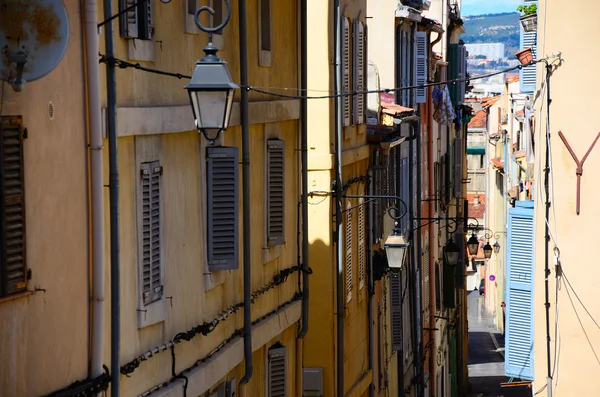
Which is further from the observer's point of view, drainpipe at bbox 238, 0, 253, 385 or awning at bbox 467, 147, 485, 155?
awning at bbox 467, 147, 485, 155

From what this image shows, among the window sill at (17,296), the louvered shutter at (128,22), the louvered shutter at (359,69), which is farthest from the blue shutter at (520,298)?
the window sill at (17,296)

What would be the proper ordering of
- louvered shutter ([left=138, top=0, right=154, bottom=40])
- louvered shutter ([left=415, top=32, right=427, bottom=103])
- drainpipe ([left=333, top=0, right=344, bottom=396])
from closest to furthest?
1. louvered shutter ([left=138, top=0, right=154, bottom=40])
2. drainpipe ([left=333, top=0, right=344, bottom=396])
3. louvered shutter ([left=415, top=32, right=427, bottom=103])

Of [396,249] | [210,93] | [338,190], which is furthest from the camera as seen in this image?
[338,190]

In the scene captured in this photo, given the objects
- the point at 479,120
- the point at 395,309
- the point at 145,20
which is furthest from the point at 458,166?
the point at 145,20

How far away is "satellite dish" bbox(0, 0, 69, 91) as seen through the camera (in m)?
7.27

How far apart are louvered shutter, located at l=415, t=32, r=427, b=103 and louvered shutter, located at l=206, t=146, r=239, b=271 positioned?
2074cm

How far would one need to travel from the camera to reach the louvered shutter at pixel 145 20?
34.0 feet

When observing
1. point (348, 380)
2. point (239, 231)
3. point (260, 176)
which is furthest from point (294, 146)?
point (348, 380)

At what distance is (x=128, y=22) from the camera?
10000 mm

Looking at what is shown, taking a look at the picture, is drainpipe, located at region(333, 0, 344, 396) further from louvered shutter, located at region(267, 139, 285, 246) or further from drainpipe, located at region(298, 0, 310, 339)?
louvered shutter, located at region(267, 139, 285, 246)

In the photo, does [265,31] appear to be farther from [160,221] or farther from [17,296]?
[17,296]

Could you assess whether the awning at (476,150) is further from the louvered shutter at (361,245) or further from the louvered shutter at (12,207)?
the louvered shutter at (12,207)

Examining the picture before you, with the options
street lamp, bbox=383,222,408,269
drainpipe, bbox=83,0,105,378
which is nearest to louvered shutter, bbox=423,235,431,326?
street lamp, bbox=383,222,408,269

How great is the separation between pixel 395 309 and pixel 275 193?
12.6 meters
